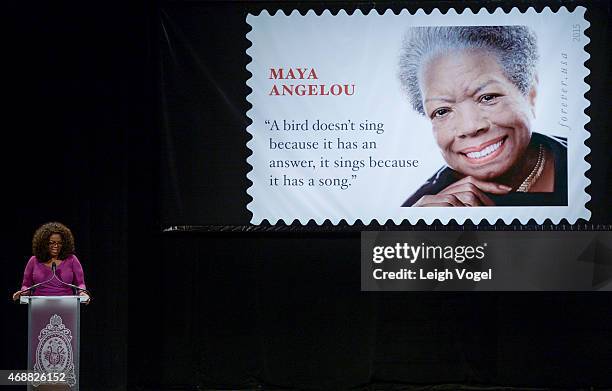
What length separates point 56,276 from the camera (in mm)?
4125

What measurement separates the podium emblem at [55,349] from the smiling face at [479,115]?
2.38 meters

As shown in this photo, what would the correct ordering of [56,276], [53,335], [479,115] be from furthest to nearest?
[479,115] → [56,276] → [53,335]

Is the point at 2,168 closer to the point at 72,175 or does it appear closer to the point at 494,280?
the point at 72,175

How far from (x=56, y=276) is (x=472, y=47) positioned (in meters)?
2.69

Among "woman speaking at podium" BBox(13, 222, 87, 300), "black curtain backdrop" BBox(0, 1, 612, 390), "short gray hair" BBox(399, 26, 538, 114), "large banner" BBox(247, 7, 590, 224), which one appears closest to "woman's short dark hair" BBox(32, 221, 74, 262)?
"woman speaking at podium" BBox(13, 222, 87, 300)

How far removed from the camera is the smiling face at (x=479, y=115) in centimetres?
504

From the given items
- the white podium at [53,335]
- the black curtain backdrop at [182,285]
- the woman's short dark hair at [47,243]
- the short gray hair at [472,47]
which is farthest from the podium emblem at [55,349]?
the short gray hair at [472,47]

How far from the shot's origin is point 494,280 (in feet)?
16.7

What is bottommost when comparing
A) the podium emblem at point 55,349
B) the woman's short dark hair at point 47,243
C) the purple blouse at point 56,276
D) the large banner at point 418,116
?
the podium emblem at point 55,349

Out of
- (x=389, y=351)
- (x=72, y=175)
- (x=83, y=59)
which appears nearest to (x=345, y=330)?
(x=389, y=351)

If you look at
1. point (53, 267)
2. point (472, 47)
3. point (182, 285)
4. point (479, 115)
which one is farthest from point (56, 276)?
point (472, 47)

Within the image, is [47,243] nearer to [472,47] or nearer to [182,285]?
[182,285]

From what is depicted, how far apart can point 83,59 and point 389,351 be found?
252 cm

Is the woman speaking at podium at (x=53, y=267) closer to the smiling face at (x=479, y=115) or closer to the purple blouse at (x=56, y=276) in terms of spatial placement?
the purple blouse at (x=56, y=276)
